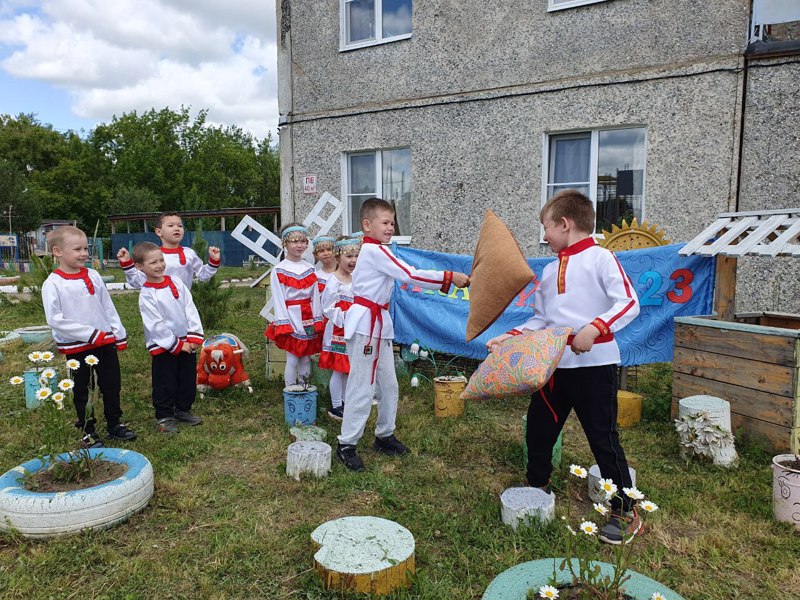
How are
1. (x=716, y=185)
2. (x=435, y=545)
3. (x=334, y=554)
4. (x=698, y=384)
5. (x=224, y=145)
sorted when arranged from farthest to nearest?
(x=224, y=145), (x=716, y=185), (x=698, y=384), (x=435, y=545), (x=334, y=554)

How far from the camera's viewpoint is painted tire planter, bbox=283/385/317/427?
4887mm

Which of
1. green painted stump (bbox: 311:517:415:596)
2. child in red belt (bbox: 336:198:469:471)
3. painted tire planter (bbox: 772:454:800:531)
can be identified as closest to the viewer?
green painted stump (bbox: 311:517:415:596)

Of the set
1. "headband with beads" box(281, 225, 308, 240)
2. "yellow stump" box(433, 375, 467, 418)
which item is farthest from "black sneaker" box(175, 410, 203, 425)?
"yellow stump" box(433, 375, 467, 418)

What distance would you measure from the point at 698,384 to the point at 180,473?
3.95 meters

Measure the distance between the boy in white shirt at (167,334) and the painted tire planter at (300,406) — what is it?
80 centimetres

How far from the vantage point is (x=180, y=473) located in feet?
12.6

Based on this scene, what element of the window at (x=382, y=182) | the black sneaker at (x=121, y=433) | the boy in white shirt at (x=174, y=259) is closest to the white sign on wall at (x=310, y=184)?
the window at (x=382, y=182)

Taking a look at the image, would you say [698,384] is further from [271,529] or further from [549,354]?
[271,529]

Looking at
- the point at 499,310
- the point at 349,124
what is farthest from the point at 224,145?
the point at 499,310

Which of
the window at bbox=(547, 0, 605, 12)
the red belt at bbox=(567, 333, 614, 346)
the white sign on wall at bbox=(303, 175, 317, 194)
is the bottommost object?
the red belt at bbox=(567, 333, 614, 346)

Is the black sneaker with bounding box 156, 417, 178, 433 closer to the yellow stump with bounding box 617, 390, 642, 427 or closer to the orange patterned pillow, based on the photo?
the orange patterned pillow

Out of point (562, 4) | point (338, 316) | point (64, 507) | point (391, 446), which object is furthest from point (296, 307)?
point (562, 4)

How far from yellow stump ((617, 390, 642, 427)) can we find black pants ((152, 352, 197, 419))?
3674 millimetres

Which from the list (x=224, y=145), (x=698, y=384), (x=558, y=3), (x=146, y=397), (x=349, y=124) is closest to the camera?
(x=698, y=384)
